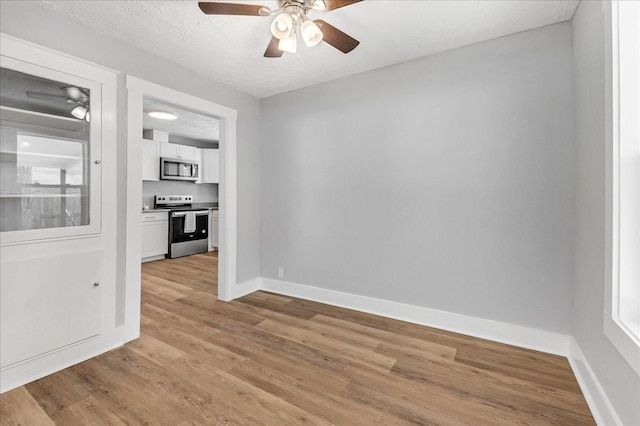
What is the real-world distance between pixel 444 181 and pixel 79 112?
9.76ft

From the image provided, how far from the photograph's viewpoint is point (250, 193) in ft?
11.7

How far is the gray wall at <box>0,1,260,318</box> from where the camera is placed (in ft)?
6.14

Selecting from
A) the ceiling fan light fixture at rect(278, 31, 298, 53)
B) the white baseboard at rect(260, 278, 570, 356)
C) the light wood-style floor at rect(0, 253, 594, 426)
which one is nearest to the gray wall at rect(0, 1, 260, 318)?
the light wood-style floor at rect(0, 253, 594, 426)

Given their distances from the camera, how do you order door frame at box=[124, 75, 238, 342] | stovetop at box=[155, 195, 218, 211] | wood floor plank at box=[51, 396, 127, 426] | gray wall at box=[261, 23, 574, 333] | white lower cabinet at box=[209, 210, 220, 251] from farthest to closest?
white lower cabinet at box=[209, 210, 220, 251] → stovetop at box=[155, 195, 218, 211] → door frame at box=[124, 75, 238, 342] → gray wall at box=[261, 23, 574, 333] → wood floor plank at box=[51, 396, 127, 426]

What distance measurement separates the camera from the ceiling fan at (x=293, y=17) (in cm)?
156

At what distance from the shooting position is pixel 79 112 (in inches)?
82.0

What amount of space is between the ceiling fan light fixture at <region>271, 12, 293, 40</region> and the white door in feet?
4.83

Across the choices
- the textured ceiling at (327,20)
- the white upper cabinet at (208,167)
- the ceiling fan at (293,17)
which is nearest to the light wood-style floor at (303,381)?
the ceiling fan at (293,17)

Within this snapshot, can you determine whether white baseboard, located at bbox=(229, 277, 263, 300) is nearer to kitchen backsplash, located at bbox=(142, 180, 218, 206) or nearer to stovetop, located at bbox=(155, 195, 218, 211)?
stovetop, located at bbox=(155, 195, 218, 211)

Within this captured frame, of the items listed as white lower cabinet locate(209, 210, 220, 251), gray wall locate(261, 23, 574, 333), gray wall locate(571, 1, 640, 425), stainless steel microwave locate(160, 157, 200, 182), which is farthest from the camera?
white lower cabinet locate(209, 210, 220, 251)

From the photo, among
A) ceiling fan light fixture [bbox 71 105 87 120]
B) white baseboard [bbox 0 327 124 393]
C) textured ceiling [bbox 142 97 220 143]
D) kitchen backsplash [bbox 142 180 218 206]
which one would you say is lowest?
white baseboard [bbox 0 327 124 393]

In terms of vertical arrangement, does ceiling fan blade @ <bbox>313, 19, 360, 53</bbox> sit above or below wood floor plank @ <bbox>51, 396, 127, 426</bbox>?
above

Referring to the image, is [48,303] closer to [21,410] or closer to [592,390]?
[21,410]

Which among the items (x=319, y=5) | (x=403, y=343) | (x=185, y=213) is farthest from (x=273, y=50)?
(x=185, y=213)
